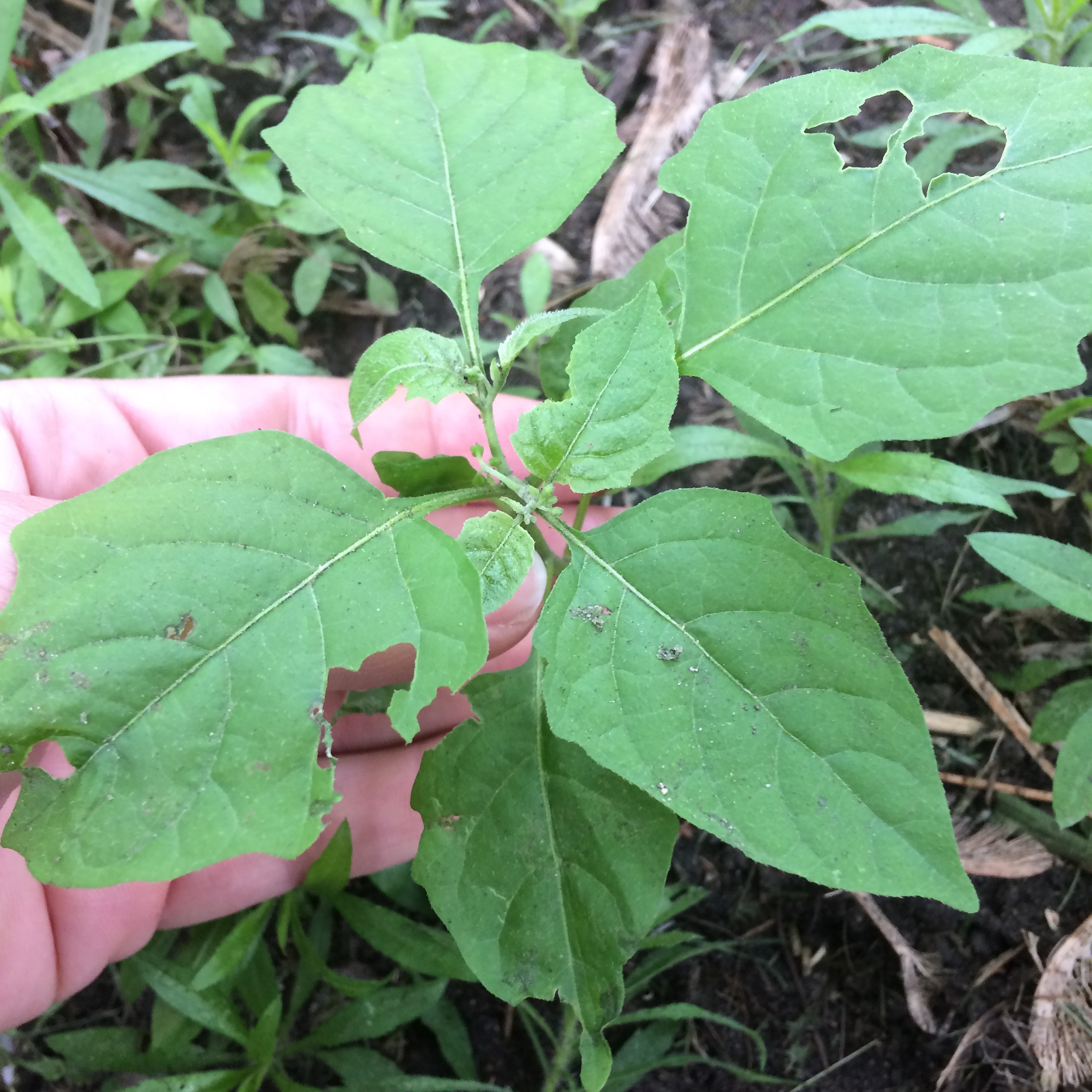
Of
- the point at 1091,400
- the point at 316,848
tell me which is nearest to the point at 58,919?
the point at 316,848

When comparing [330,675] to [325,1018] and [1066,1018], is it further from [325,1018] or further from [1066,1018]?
[1066,1018]

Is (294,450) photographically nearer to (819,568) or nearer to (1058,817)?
(819,568)

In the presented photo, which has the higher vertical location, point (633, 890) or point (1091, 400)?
point (1091, 400)

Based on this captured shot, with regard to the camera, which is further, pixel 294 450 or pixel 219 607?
pixel 294 450

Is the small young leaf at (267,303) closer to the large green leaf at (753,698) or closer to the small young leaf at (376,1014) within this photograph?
the large green leaf at (753,698)

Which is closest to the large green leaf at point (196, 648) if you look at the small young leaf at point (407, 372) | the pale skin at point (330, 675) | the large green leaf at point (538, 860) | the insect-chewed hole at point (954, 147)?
the small young leaf at point (407, 372)

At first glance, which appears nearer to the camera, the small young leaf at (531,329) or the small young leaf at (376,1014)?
the small young leaf at (531,329)

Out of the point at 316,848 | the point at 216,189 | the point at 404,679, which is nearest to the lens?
the point at 404,679
